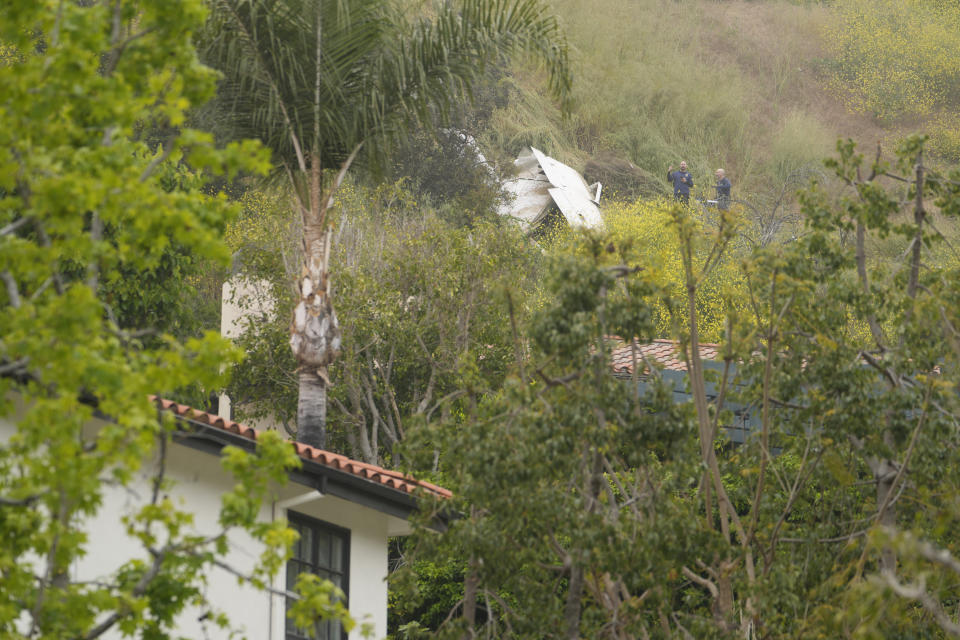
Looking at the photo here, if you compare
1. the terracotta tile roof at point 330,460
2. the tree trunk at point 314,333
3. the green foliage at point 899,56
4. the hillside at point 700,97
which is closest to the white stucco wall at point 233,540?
the terracotta tile roof at point 330,460

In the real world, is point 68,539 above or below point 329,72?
below

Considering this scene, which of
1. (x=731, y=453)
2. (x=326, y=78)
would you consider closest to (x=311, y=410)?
(x=326, y=78)

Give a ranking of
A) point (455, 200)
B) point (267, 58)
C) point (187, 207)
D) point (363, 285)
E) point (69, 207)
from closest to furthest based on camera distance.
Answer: point (69, 207) < point (187, 207) < point (267, 58) < point (363, 285) < point (455, 200)

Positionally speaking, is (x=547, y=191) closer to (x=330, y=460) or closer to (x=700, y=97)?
(x=700, y=97)

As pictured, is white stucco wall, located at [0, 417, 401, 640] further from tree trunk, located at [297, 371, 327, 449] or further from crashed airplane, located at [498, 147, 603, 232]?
crashed airplane, located at [498, 147, 603, 232]

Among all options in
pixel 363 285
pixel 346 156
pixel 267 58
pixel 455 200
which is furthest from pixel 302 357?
pixel 455 200

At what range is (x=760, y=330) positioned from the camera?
422 inches

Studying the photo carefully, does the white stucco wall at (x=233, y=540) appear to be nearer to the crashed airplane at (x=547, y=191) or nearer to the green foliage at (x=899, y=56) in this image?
the crashed airplane at (x=547, y=191)

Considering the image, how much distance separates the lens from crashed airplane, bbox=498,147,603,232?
4666 centimetres

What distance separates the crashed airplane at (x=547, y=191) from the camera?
153 feet

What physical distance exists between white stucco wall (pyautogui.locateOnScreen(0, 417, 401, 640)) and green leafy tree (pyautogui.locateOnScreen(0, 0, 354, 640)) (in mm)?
2924

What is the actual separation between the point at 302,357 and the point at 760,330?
20.2ft

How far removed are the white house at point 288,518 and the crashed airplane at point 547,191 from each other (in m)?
32.1

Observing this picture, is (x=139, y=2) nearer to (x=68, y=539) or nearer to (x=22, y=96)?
(x=22, y=96)
